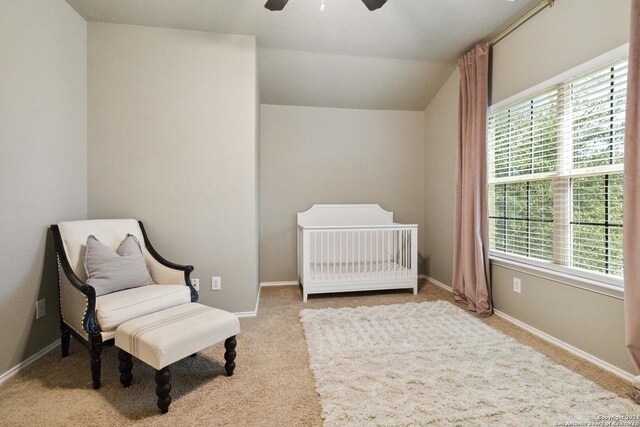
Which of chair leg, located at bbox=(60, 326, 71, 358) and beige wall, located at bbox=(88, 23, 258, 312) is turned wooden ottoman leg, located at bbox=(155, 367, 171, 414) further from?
beige wall, located at bbox=(88, 23, 258, 312)

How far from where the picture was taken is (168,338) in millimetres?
1517

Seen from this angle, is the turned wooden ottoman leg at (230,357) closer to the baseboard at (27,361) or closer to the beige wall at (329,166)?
the baseboard at (27,361)

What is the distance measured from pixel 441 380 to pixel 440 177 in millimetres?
2536

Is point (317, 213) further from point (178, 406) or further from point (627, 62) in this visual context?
point (627, 62)

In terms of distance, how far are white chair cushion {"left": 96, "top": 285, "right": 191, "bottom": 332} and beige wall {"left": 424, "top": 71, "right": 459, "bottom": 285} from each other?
2.85 meters

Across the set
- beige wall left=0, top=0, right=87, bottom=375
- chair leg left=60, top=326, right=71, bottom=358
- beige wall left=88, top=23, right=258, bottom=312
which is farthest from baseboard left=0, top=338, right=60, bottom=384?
beige wall left=88, top=23, right=258, bottom=312

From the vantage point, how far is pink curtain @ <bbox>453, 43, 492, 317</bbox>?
276cm

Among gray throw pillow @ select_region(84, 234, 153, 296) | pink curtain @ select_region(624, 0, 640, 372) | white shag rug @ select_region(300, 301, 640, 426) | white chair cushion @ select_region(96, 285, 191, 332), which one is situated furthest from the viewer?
gray throw pillow @ select_region(84, 234, 153, 296)

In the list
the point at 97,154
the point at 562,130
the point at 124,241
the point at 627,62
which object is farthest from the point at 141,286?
the point at 627,62

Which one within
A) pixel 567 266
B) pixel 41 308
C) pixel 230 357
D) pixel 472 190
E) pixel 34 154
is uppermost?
pixel 34 154

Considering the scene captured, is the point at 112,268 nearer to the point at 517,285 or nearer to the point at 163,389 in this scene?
the point at 163,389

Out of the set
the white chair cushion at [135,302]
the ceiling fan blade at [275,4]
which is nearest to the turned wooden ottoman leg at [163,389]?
the white chair cushion at [135,302]

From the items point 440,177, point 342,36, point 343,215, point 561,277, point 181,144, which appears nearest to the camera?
point 561,277

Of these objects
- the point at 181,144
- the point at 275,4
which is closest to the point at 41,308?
the point at 181,144
